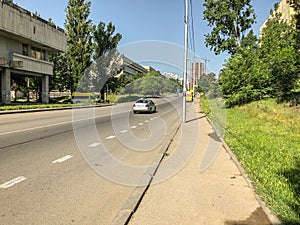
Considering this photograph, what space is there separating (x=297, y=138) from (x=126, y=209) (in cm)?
796

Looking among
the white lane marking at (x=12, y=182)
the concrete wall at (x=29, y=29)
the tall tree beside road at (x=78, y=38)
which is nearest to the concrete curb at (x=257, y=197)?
the white lane marking at (x=12, y=182)

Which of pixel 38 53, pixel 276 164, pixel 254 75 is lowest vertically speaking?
pixel 276 164

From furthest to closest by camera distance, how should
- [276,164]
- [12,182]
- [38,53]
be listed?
[38,53] → [276,164] → [12,182]

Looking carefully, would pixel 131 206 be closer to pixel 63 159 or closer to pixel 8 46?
pixel 63 159

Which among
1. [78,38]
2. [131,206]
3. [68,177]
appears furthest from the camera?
[78,38]

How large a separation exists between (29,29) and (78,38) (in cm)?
1267

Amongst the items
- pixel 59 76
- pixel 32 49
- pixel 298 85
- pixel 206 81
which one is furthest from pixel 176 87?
pixel 298 85

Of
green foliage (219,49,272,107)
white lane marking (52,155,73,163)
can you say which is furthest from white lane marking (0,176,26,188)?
green foliage (219,49,272,107)

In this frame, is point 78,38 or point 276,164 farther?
point 78,38

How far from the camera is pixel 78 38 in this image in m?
43.7

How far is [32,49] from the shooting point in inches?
1369

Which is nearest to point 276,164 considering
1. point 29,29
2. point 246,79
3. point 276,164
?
point 276,164

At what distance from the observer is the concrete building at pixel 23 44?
28.3 m

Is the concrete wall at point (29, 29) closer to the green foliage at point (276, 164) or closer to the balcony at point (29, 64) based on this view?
the balcony at point (29, 64)
